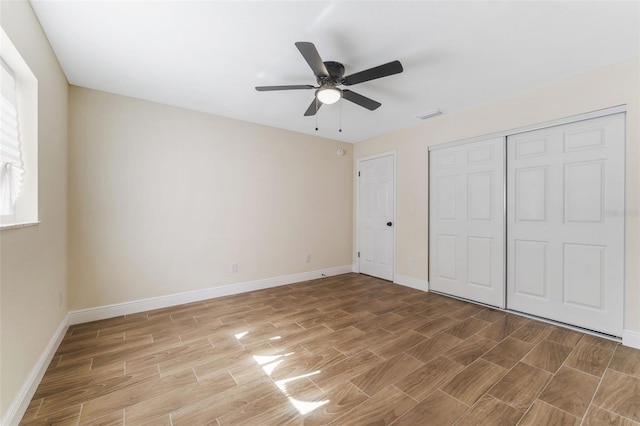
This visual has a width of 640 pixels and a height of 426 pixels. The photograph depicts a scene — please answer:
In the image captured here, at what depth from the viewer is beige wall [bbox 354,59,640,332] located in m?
2.30

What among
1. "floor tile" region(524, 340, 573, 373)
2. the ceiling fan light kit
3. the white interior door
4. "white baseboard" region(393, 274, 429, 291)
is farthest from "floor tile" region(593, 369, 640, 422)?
the ceiling fan light kit

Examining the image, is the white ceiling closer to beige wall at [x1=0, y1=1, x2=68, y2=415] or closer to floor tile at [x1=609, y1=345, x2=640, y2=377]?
beige wall at [x1=0, y1=1, x2=68, y2=415]

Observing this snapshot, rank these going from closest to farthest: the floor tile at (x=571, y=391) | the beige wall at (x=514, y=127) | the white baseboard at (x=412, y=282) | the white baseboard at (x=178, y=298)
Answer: the floor tile at (x=571, y=391) → the beige wall at (x=514, y=127) → the white baseboard at (x=178, y=298) → the white baseboard at (x=412, y=282)

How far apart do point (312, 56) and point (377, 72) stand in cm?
55

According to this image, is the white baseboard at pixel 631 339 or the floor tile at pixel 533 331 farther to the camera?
the floor tile at pixel 533 331

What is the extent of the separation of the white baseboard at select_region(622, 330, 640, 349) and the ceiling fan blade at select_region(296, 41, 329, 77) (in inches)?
138

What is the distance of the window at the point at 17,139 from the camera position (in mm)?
1563

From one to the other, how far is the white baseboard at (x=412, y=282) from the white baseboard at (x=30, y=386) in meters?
4.13

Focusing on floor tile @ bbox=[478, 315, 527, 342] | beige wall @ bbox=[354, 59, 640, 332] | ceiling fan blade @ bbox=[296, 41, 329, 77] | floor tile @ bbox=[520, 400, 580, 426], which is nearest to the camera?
floor tile @ bbox=[520, 400, 580, 426]

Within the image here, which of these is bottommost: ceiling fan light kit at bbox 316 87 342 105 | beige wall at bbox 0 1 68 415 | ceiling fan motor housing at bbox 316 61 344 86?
beige wall at bbox 0 1 68 415

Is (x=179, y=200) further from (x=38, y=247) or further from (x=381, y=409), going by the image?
(x=381, y=409)

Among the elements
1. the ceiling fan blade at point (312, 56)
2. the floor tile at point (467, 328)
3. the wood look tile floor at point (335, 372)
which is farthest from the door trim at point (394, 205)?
the ceiling fan blade at point (312, 56)

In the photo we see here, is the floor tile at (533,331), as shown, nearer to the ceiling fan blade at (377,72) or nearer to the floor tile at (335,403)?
the floor tile at (335,403)

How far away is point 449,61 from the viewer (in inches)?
91.7
